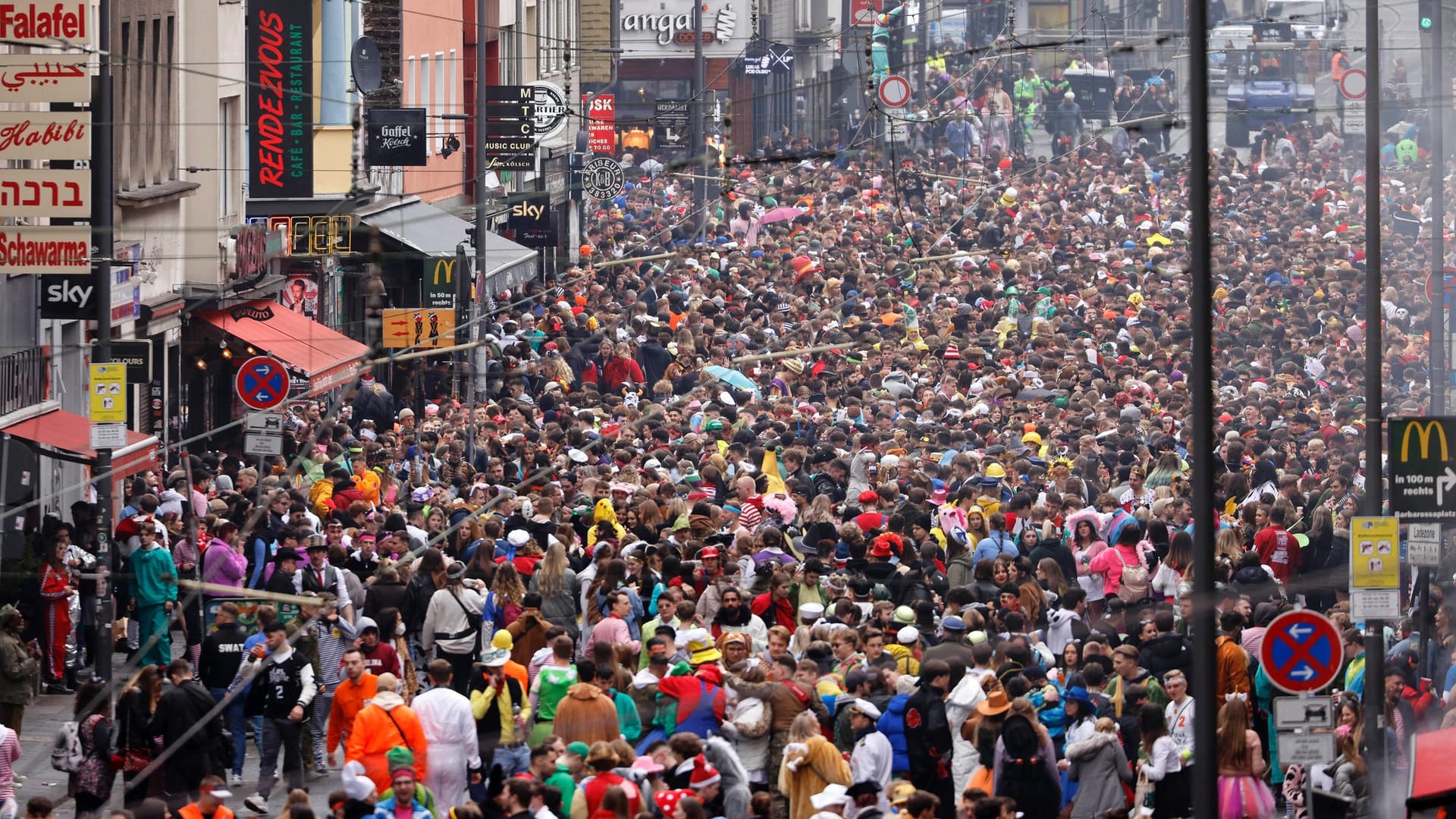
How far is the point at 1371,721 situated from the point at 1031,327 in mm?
17065

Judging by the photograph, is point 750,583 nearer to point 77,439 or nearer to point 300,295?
point 77,439

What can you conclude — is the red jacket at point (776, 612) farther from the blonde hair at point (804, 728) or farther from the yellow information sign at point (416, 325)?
the yellow information sign at point (416, 325)

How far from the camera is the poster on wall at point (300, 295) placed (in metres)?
30.4

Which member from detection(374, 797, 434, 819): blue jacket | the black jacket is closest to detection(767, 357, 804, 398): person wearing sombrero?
the black jacket

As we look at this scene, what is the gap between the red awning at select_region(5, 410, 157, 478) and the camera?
65.1 feet

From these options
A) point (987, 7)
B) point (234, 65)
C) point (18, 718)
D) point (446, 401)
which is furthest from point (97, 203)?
point (987, 7)

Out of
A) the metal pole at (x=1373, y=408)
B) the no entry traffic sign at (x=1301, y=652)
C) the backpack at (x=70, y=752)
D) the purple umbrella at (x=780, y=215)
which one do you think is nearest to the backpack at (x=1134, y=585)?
the metal pole at (x=1373, y=408)

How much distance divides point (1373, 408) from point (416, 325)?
44.9 feet

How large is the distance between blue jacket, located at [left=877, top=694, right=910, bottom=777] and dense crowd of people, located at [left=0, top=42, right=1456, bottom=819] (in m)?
0.02

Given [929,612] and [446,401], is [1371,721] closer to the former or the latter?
[929,612]

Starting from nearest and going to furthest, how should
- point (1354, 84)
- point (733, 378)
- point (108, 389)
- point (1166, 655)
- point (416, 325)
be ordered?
1. point (1166, 655)
2. point (108, 389)
3. point (733, 378)
4. point (416, 325)
5. point (1354, 84)

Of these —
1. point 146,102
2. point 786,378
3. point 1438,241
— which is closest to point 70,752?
point 1438,241

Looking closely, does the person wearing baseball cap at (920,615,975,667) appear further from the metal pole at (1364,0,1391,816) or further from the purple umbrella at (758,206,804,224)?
the purple umbrella at (758,206,804,224)

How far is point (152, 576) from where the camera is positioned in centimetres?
1683
